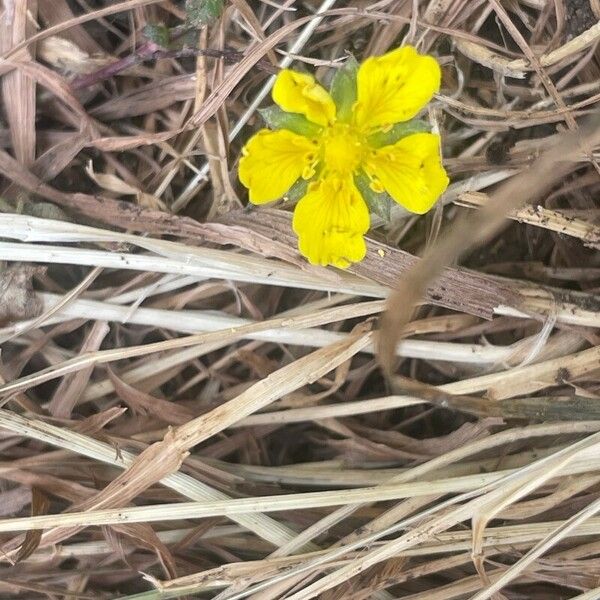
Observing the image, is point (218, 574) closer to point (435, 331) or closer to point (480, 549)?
point (480, 549)

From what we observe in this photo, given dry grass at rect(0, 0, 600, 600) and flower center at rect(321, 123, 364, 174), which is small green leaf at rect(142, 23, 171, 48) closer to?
dry grass at rect(0, 0, 600, 600)

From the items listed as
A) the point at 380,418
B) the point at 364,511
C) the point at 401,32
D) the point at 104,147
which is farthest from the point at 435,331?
the point at 104,147

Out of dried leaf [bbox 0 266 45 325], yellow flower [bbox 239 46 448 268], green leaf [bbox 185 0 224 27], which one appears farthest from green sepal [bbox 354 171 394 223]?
dried leaf [bbox 0 266 45 325]

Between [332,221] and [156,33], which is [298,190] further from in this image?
[156,33]

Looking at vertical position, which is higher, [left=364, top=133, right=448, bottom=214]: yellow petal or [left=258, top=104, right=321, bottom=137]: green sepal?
[left=258, top=104, right=321, bottom=137]: green sepal

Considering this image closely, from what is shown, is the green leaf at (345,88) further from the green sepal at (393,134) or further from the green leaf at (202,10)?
the green leaf at (202,10)

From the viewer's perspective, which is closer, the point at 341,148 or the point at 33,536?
the point at 341,148

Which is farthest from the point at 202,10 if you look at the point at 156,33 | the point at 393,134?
the point at 393,134
